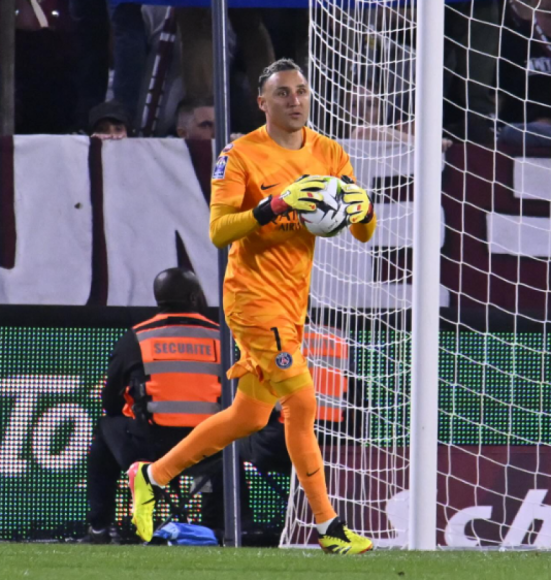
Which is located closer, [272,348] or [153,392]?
[272,348]

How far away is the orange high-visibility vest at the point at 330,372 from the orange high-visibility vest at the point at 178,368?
0.56 m

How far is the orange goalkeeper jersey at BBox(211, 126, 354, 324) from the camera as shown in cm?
496

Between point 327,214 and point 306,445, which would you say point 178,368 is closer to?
point 306,445

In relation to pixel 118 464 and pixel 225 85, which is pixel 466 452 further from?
pixel 225 85

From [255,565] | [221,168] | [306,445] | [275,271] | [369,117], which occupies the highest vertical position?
[369,117]

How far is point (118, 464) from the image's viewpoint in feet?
21.8

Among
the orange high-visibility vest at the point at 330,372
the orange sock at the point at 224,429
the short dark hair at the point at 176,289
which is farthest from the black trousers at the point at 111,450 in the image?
the orange sock at the point at 224,429

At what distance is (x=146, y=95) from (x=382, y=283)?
9.75 feet

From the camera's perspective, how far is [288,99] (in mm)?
5020

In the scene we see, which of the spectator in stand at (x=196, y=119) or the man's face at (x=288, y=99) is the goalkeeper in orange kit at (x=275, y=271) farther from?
the spectator in stand at (x=196, y=119)

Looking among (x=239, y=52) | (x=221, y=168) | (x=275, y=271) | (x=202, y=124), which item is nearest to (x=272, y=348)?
(x=275, y=271)

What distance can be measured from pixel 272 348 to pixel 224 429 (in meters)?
0.44

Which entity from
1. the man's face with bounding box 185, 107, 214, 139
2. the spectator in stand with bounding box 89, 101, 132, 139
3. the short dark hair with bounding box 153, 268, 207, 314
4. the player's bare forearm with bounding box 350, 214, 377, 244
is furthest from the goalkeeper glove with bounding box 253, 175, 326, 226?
the man's face with bounding box 185, 107, 214, 139

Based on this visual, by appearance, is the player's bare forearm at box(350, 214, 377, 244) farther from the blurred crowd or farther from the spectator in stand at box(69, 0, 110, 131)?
the spectator in stand at box(69, 0, 110, 131)
